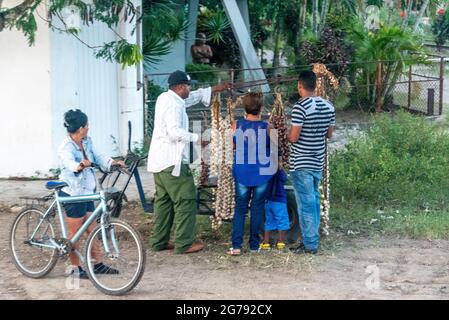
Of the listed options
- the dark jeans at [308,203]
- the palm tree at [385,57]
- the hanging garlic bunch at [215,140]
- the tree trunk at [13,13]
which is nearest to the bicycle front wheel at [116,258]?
the hanging garlic bunch at [215,140]

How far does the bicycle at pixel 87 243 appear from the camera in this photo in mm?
6738

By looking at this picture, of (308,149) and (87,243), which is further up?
(308,149)

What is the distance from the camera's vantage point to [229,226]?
889 cm

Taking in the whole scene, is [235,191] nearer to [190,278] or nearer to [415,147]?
[190,278]

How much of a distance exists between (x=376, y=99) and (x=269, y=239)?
928cm

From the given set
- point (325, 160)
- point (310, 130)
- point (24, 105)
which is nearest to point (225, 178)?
point (310, 130)

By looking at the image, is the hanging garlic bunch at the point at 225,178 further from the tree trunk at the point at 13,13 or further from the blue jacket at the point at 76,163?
the tree trunk at the point at 13,13

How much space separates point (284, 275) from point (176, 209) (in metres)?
1.23

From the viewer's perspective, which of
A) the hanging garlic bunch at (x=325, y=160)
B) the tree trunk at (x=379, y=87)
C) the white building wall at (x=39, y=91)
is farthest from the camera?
the tree trunk at (x=379, y=87)

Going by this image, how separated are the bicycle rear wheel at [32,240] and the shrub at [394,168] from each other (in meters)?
3.69

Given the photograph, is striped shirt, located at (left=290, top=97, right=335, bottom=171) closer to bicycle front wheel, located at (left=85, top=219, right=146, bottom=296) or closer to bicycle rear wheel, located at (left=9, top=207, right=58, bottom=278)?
bicycle front wheel, located at (left=85, top=219, right=146, bottom=296)

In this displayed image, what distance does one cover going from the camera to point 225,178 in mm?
8070

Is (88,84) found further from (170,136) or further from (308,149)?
(308,149)

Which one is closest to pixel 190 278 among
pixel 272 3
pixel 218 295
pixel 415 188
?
pixel 218 295
